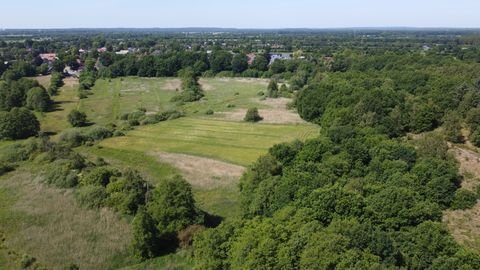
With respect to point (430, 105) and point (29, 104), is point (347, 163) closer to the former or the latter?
point (430, 105)

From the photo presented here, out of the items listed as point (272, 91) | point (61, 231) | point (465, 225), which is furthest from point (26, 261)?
point (272, 91)

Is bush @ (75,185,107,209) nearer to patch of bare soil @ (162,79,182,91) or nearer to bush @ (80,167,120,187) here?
bush @ (80,167,120,187)

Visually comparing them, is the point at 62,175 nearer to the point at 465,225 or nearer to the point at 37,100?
the point at 465,225

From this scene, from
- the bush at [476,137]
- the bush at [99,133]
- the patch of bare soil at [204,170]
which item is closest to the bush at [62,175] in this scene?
the patch of bare soil at [204,170]

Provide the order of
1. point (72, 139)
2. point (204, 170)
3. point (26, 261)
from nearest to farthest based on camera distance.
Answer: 1. point (26, 261)
2. point (204, 170)
3. point (72, 139)

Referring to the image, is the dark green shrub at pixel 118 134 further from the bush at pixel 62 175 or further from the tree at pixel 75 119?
the bush at pixel 62 175
